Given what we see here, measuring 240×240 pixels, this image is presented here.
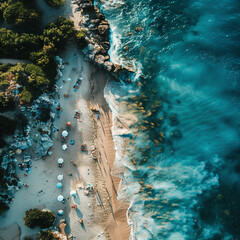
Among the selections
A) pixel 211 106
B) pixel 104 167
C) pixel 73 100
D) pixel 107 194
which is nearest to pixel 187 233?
pixel 107 194

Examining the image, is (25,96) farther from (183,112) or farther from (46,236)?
(183,112)

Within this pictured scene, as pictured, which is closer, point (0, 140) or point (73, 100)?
point (0, 140)

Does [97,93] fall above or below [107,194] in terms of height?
above

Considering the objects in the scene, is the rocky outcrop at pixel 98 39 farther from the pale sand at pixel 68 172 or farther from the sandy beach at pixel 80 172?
the pale sand at pixel 68 172

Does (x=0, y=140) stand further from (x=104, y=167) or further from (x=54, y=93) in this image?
(x=104, y=167)

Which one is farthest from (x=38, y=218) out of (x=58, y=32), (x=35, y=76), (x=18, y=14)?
(x=18, y=14)

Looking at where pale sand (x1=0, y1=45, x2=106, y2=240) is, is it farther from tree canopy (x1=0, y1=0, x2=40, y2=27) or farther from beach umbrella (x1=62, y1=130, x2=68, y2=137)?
tree canopy (x1=0, y1=0, x2=40, y2=27)

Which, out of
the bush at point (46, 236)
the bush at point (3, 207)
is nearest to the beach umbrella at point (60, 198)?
the bush at point (46, 236)
